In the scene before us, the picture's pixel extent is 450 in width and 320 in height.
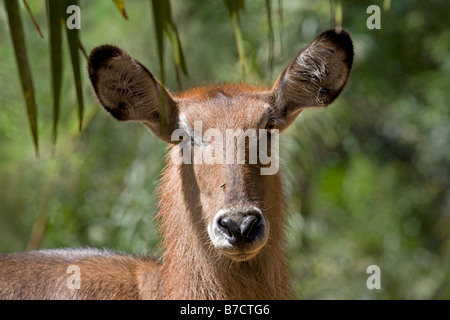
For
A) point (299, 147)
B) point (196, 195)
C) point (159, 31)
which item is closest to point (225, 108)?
point (196, 195)

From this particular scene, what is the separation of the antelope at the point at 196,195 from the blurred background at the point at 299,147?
425 centimetres

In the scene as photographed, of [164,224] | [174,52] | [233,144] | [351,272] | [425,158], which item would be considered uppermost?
[174,52]

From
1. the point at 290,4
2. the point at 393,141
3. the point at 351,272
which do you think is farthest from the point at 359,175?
the point at 290,4

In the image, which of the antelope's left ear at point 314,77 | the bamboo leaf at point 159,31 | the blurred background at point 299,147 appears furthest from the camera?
the blurred background at point 299,147

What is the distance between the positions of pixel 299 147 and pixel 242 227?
7.44 meters

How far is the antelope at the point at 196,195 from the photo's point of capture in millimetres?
5270

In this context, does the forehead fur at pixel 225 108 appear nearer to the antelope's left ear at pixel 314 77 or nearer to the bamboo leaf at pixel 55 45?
the antelope's left ear at pixel 314 77

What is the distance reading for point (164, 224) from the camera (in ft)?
19.2

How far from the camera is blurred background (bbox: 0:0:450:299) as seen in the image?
12.1 meters

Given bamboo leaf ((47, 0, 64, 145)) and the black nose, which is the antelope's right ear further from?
bamboo leaf ((47, 0, 64, 145))

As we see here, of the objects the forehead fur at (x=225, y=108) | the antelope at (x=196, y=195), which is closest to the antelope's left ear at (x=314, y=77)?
the antelope at (x=196, y=195)

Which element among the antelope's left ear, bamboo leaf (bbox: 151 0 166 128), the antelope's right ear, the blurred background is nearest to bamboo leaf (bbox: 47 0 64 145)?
bamboo leaf (bbox: 151 0 166 128)
